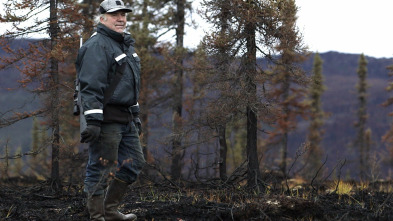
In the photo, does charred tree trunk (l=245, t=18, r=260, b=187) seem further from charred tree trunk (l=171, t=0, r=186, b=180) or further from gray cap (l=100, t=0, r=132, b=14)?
charred tree trunk (l=171, t=0, r=186, b=180)

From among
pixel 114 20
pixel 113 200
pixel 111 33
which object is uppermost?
pixel 114 20

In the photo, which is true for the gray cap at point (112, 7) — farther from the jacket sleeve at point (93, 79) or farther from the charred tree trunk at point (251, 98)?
the charred tree trunk at point (251, 98)

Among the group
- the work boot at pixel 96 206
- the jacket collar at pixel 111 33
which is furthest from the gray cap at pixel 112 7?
the work boot at pixel 96 206

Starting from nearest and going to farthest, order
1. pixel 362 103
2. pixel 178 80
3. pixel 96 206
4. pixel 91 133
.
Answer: pixel 91 133, pixel 96 206, pixel 178 80, pixel 362 103

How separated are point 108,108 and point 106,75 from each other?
0.39 m

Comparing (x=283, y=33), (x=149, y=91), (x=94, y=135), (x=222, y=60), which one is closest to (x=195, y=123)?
(x=222, y=60)

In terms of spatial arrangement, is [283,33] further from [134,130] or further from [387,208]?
[134,130]

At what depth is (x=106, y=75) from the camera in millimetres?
5426

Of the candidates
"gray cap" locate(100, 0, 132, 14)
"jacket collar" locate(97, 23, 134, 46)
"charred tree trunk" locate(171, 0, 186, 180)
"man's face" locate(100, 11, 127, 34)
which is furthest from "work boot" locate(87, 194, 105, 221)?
"charred tree trunk" locate(171, 0, 186, 180)

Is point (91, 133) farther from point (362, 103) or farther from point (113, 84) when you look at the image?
point (362, 103)

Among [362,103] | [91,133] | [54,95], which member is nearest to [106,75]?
[91,133]

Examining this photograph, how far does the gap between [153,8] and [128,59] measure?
1616cm

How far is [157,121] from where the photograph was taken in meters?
21.4

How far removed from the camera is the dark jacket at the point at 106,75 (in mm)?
5266
